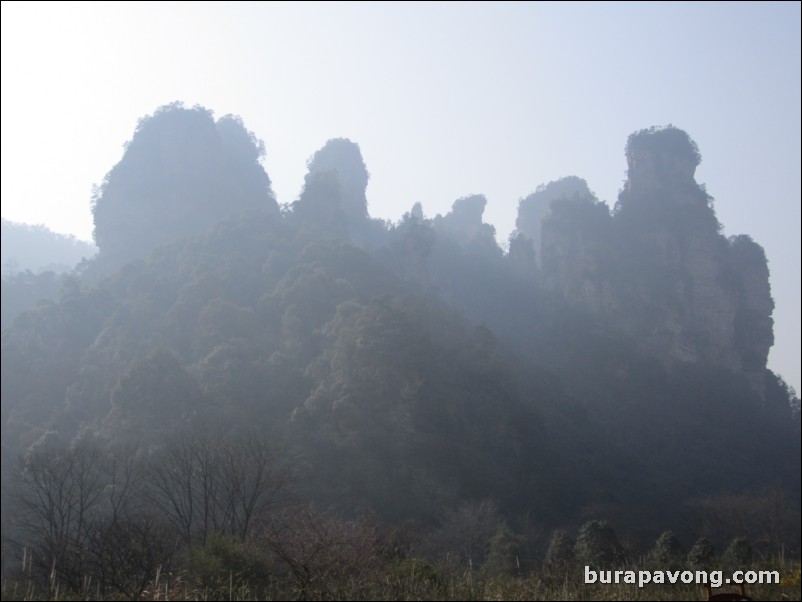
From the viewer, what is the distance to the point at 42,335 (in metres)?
52.7

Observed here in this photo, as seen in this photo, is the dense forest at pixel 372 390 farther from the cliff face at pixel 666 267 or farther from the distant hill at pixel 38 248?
the distant hill at pixel 38 248

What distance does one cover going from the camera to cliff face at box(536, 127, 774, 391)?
78812 mm

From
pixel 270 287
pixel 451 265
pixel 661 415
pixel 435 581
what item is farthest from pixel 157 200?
pixel 435 581

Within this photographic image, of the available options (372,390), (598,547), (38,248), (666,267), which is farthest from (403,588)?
(38,248)

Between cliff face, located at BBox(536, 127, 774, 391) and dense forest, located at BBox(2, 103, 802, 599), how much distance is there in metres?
0.27

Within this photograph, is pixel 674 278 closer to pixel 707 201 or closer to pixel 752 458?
pixel 707 201

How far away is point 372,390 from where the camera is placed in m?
42.2

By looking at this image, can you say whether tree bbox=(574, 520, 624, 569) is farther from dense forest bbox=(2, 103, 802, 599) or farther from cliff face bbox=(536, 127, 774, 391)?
cliff face bbox=(536, 127, 774, 391)

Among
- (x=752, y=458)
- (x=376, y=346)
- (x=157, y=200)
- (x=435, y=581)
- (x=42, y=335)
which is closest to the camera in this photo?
(x=435, y=581)

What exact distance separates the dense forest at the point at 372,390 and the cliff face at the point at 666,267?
0.89 ft

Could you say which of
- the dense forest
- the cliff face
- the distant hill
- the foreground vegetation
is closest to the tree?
the dense forest

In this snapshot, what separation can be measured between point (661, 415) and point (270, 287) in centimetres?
3937

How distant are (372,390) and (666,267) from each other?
51.4m

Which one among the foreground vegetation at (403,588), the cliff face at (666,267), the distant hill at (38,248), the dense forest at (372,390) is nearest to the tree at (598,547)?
the dense forest at (372,390)
